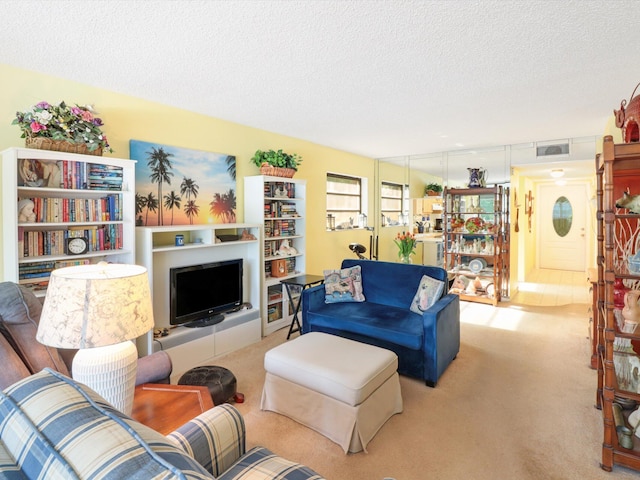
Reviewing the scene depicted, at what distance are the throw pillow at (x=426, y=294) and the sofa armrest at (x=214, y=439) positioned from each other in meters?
2.22

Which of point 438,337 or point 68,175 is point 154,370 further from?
point 438,337

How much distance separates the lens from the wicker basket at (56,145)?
2.41m

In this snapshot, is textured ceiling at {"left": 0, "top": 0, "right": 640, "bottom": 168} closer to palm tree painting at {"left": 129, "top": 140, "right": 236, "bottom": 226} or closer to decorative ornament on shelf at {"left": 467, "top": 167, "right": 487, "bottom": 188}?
palm tree painting at {"left": 129, "top": 140, "right": 236, "bottom": 226}

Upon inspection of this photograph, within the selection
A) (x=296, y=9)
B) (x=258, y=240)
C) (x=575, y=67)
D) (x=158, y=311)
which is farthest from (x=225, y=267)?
(x=575, y=67)

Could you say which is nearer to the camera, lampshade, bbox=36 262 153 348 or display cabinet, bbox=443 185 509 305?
lampshade, bbox=36 262 153 348

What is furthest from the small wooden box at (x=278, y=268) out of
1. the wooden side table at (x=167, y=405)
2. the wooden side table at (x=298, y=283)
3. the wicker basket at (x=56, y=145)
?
the wooden side table at (x=167, y=405)

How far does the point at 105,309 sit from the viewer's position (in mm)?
1373

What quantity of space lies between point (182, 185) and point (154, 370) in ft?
6.82

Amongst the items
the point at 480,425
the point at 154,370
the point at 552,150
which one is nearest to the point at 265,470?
the point at 154,370

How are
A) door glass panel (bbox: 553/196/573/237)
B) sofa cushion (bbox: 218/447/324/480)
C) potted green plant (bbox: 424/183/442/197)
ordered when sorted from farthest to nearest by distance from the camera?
1. door glass panel (bbox: 553/196/573/237)
2. potted green plant (bbox: 424/183/442/197)
3. sofa cushion (bbox: 218/447/324/480)

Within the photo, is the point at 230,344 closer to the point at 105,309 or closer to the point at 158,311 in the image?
the point at 158,311

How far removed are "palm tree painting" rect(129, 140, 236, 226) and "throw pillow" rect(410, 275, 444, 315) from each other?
7.25 ft

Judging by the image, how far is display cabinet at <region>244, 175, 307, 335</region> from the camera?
4184 millimetres

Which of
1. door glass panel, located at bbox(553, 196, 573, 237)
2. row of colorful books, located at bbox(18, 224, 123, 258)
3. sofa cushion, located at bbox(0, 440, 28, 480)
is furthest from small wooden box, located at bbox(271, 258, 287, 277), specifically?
door glass panel, located at bbox(553, 196, 573, 237)
